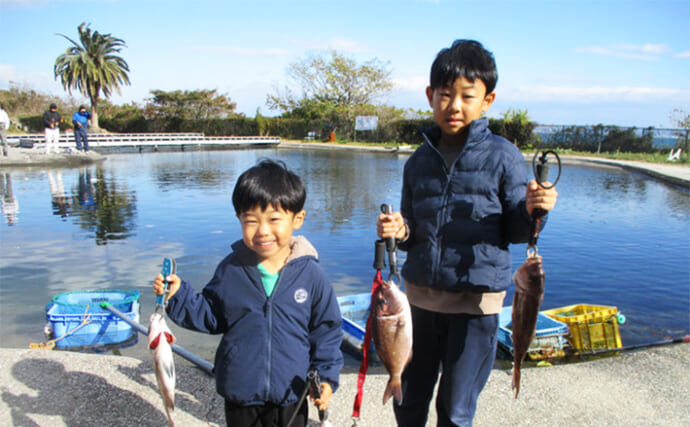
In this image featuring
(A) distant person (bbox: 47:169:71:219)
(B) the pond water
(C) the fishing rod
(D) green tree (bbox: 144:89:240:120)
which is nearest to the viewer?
(C) the fishing rod

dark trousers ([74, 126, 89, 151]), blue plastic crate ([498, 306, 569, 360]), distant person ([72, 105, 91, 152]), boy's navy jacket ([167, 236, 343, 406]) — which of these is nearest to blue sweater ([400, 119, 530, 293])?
boy's navy jacket ([167, 236, 343, 406])

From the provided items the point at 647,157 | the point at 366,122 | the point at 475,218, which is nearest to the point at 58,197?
the point at 475,218

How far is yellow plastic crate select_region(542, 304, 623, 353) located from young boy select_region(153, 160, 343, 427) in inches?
154

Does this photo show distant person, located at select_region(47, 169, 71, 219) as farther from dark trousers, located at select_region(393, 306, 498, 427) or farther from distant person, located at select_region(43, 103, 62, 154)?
dark trousers, located at select_region(393, 306, 498, 427)

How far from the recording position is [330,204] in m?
14.4

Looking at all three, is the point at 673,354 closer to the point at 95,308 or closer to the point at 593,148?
the point at 95,308

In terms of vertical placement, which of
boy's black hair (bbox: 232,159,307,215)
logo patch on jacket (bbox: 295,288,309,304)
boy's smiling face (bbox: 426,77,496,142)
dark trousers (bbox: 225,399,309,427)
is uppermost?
boy's smiling face (bbox: 426,77,496,142)

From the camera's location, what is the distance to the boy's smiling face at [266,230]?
2.26 m

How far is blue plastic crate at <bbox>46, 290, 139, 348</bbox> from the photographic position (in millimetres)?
5109

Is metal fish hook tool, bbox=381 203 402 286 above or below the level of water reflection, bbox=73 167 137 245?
above

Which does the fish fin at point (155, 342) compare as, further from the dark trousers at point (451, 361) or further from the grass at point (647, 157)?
the grass at point (647, 157)

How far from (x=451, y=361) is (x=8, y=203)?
1412 cm

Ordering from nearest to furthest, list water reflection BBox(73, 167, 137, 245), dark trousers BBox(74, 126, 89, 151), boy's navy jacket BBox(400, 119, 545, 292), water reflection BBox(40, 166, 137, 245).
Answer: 1. boy's navy jacket BBox(400, 119, 545, 292)
2. water reflection BBox(73, 167, 137, 245)
3. water reflection BBox(40, 166, 137, 245)
4. dark trousers BBox(74, 126, 89, 151)

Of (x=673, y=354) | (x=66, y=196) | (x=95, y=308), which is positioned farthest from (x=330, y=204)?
(x=673, y=354)
